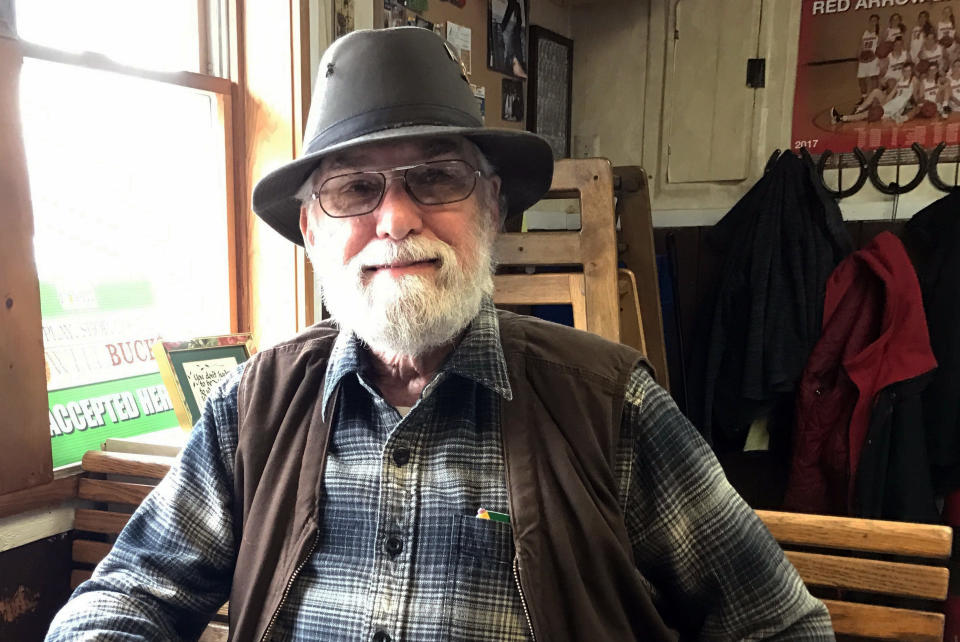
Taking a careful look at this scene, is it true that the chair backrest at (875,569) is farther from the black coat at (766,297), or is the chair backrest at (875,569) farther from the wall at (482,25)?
the wall at (482,25)

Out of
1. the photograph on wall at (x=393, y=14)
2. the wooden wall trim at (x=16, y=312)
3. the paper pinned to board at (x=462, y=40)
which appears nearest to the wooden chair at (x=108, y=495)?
the wooden wall trim at (x=16, y=312)

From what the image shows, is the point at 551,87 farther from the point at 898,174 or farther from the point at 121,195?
the point at 121,195

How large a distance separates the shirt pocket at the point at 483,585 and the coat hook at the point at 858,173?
1902 millimetres

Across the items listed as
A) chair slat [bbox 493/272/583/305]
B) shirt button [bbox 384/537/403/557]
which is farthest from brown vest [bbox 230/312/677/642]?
chair slat [bbox 493/272/583/305]

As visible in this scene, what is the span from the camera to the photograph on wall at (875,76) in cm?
211

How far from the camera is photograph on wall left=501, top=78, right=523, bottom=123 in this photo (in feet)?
7.89

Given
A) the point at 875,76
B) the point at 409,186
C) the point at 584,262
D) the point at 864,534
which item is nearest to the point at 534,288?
the point at 584,262

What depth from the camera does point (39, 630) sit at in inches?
50.8

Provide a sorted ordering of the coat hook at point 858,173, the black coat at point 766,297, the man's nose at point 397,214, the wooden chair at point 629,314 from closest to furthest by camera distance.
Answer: the man's nose at point 397,214
the wooden chair at point 629,314
the black coat at point 766,297
the coat hook at point 858,173

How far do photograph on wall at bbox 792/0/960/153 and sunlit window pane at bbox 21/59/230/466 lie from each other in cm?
197

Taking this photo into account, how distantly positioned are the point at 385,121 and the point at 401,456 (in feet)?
1.49

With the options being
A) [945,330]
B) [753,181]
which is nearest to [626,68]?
[753,181]

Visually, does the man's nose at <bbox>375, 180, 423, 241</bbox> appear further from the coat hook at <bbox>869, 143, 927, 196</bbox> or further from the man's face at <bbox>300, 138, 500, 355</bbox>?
the coat hook at <bbox>869, 143, 927, 196</bbox>

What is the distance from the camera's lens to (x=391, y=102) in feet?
2.96
